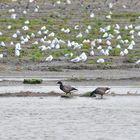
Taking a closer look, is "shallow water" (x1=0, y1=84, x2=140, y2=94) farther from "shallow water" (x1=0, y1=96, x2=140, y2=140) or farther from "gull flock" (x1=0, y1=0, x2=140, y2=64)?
"gull flock" (x1=0, y1=0, x2=140, y2=64)

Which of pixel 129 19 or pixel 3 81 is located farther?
pixel 129 19

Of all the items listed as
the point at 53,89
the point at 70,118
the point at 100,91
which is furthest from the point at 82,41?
the point at 70,118

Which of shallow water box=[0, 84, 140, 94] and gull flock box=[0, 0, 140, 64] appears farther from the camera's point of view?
gull flock box=[0, 0, 140, 64]

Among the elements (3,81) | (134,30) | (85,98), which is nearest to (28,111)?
(85,98)

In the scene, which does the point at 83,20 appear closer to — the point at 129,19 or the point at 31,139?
the point at 129,19

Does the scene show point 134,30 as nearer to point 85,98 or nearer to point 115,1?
point 115,1

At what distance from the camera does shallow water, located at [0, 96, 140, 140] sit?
18.6 m

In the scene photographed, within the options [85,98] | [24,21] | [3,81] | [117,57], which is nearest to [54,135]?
[85,98]

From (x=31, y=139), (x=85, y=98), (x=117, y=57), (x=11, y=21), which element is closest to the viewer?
(x=31, y=139)

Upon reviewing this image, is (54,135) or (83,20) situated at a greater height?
(83,20)

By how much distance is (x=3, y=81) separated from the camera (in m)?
26.7

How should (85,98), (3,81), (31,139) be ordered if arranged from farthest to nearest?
(3,81)
(85,98)
(31,139)

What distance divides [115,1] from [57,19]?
882 centimetres

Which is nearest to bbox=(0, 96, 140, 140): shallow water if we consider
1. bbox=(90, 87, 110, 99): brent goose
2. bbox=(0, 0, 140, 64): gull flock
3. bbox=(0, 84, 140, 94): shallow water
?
bbox=(90, 87, 110, 99): brent goose
